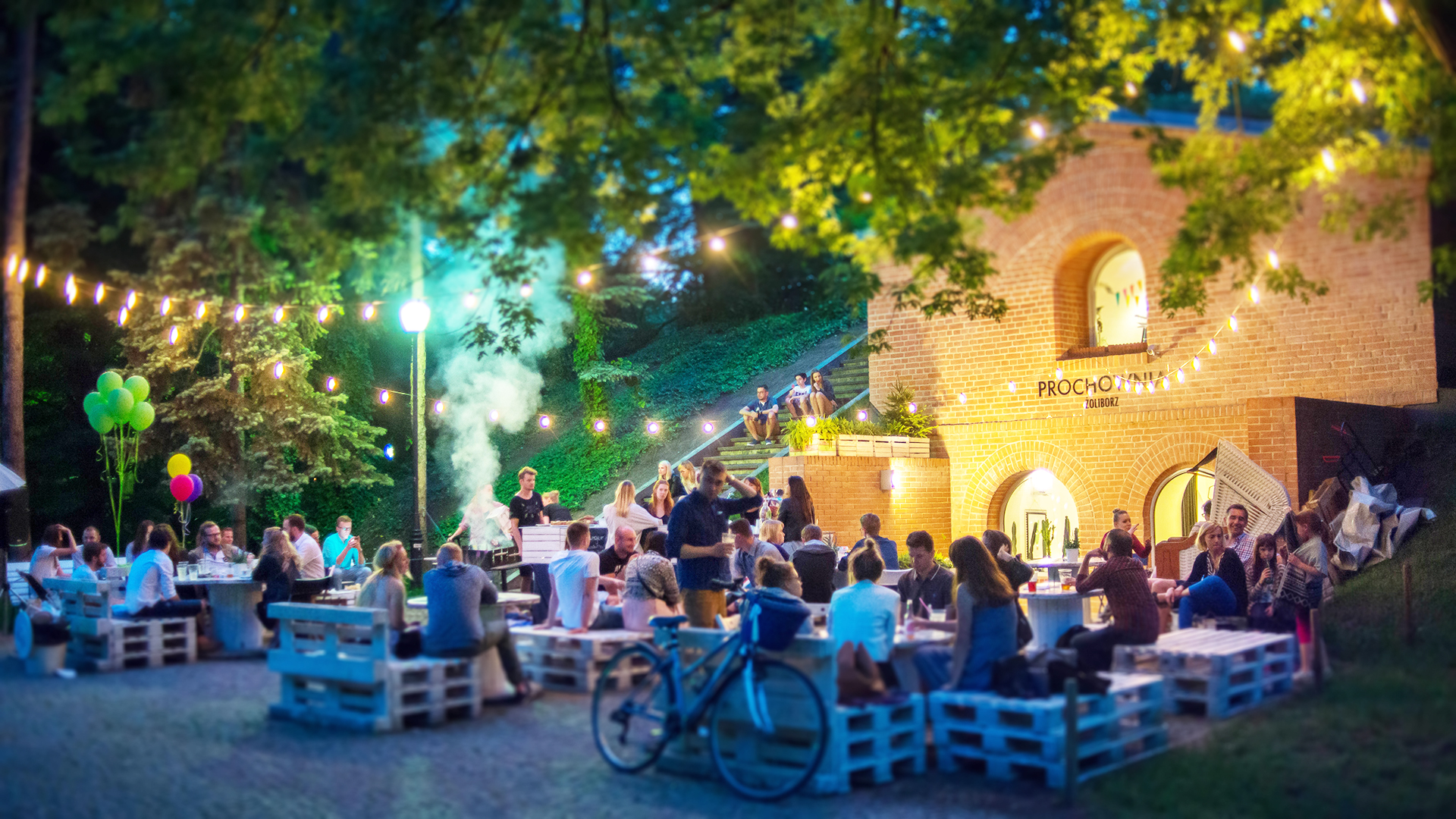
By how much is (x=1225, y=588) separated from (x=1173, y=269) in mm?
3487

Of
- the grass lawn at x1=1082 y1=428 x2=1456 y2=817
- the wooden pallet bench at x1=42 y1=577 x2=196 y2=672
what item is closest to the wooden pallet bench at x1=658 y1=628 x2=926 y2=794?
the grass lawn at x1=1082 y1=428 x2=1456 y2=817

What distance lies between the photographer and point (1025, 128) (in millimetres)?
9031

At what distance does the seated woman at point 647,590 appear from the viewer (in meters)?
10.3

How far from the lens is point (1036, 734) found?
691 centimetres

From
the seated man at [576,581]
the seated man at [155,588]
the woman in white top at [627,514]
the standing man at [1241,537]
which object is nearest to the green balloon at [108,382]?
the seated man at [155,588]

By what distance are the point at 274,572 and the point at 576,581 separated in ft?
12.4

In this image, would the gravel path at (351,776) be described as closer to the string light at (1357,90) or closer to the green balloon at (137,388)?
the string light at (1357,90)

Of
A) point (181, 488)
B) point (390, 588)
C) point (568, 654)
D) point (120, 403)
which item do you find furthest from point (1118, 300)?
point (120, 403)

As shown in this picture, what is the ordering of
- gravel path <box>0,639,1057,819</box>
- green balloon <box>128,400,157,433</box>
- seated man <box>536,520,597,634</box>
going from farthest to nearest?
1. green balloon <box>128,400,157,433</box>
2. seated man <box>536,520,597,634</box>
3. gravel path <box>0,639,1057,819</box>

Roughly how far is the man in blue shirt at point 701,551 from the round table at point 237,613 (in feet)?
15.6

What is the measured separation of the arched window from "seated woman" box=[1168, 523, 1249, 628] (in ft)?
29.0

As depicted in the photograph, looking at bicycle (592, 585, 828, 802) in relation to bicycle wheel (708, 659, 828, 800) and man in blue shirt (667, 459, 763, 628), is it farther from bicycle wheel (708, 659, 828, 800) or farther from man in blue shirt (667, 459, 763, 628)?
man in blue shirt (667, 459, 763, 628)

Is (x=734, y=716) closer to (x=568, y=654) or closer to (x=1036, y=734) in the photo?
(x=1036, y=734)

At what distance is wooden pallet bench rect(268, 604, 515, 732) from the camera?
8.41 metres
